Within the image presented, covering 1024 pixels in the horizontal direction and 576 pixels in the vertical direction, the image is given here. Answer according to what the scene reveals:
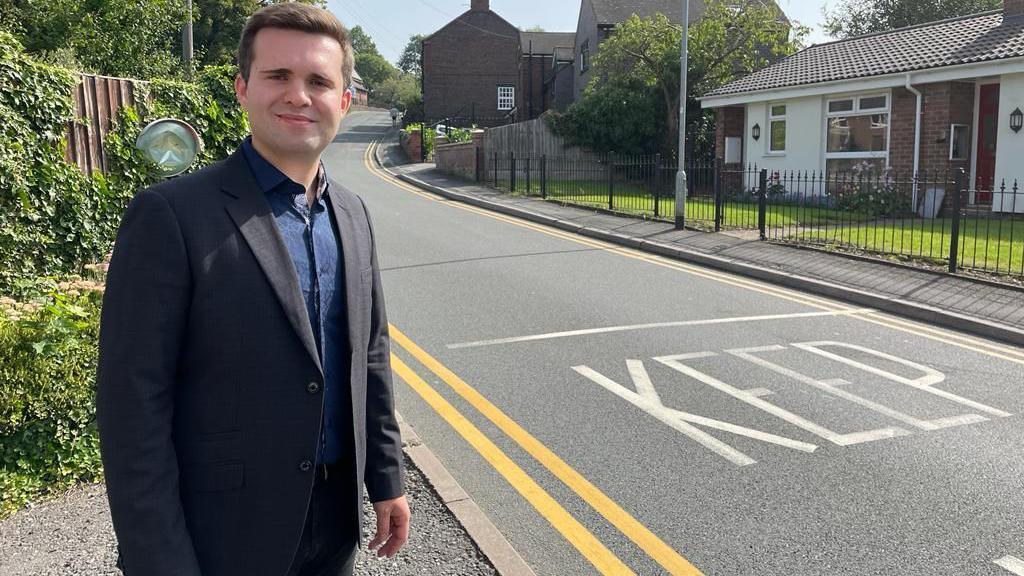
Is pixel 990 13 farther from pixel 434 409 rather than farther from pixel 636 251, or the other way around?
pixel 434 409

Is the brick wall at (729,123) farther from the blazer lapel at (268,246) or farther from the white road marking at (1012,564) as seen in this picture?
the blazer lapel at (268,246)

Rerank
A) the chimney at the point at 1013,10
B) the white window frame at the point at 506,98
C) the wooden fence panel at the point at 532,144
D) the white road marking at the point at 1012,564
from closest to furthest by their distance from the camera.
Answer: the white road marking at the point at 1012,564, the chimney at the point at 1013,10, the wooden fence panel at the point at 532,144, the white window frame at the point at 506,98

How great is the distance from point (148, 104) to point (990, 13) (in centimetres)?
2145

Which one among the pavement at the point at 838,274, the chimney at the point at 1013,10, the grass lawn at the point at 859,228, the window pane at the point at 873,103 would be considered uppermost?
the chimney at the point at 1013,10

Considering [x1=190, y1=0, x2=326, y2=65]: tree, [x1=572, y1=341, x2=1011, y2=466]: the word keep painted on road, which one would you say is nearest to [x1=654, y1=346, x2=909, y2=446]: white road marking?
[x1=572, y1=341, x2=1011, y2=466]: the word keep painted on road

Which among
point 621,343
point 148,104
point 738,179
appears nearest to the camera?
point 621,343

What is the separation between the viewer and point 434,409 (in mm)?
5859

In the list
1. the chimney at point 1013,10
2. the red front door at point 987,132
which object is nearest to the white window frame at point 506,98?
the chimney at point 1013,10

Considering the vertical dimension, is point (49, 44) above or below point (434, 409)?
above

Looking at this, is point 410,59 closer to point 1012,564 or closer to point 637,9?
point 637,9

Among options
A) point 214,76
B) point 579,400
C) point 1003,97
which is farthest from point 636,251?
point 1003,97

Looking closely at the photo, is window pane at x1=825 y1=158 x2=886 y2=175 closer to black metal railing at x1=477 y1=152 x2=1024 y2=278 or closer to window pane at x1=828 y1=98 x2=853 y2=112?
black metal railing at x1=477 y1=152 x2=1024 y2=278

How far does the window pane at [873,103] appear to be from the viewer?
20.3 metres

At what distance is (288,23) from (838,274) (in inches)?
411
